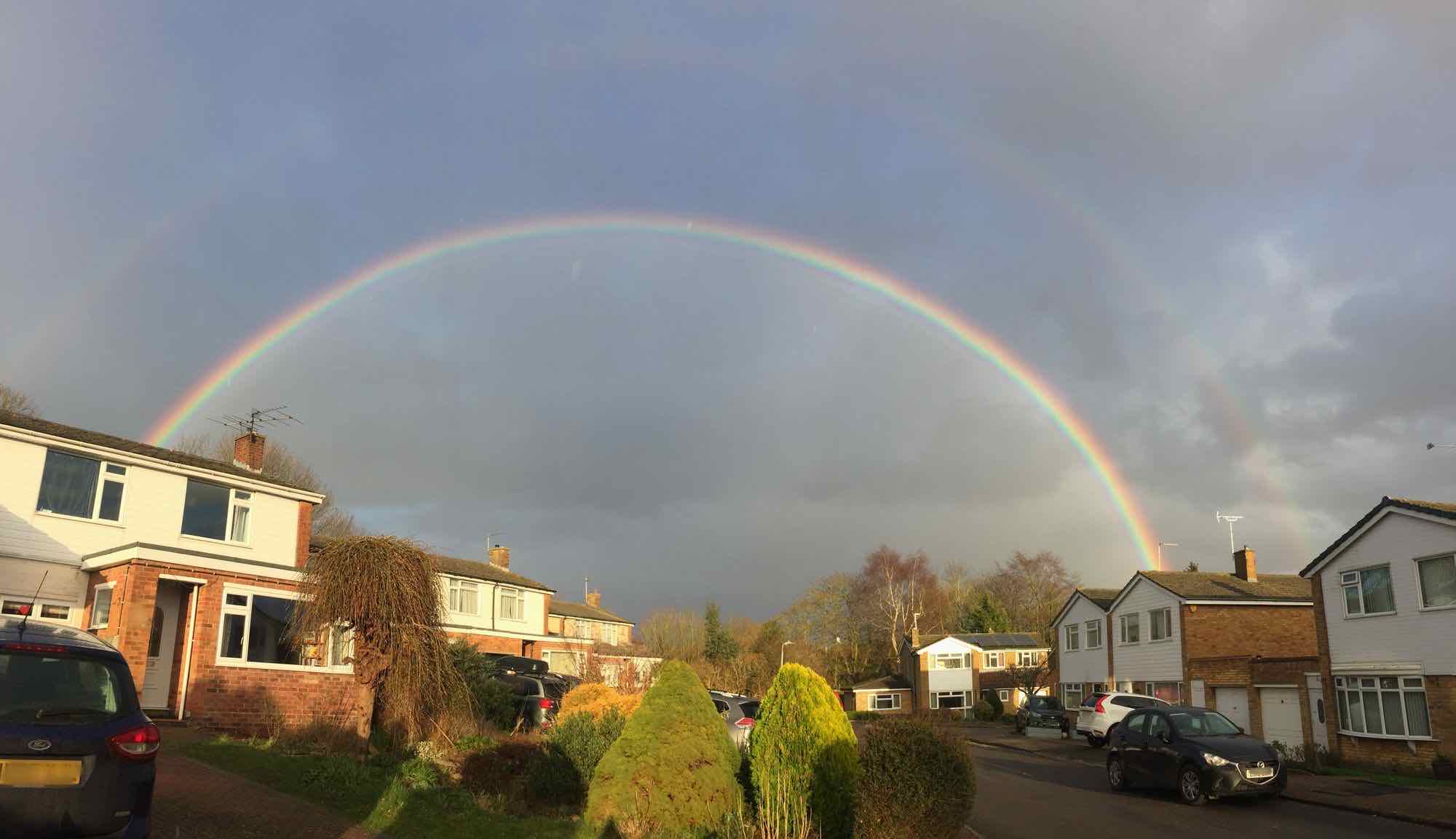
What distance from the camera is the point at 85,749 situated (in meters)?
6.80

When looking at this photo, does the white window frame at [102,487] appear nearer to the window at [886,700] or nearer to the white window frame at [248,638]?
the white window frame at [248,638]

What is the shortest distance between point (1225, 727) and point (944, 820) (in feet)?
40.7

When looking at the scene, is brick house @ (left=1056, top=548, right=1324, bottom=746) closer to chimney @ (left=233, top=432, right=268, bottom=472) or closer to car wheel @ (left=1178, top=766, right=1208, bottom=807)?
car wheel @ (left=1178, top=766, right=1208, bottom=807)

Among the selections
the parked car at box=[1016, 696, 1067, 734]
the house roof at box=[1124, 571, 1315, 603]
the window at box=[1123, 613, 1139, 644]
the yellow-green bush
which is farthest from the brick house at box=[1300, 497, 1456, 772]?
the yellow-green bush

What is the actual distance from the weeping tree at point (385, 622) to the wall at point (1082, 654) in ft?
125

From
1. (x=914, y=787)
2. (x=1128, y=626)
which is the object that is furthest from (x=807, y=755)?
(x=1128, y=626)

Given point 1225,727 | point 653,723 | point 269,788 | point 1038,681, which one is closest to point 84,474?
point 269,788

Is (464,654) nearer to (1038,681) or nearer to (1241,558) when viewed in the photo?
(1241,558)

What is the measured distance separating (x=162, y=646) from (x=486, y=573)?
24660mm

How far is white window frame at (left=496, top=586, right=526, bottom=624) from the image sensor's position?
47.2 meters

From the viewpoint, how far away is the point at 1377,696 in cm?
2795

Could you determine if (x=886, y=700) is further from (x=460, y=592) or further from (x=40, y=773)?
(x=40, y=773)

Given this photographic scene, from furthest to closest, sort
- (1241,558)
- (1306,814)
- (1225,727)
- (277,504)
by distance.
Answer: (1241,558) → (277,504) → (1225,727) → (1306,814)

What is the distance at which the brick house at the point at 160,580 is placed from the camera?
21.0m
